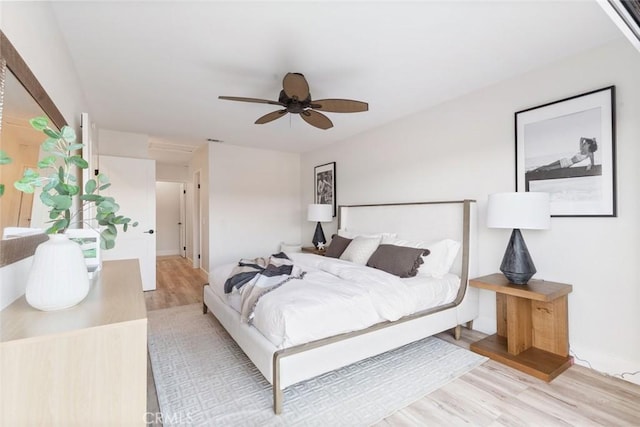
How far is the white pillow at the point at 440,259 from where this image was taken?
2.88 m

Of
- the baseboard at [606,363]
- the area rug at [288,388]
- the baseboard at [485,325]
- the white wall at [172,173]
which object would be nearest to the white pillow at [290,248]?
the area rug at [288,388]

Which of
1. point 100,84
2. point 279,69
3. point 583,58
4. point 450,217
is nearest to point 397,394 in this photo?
point 450,217

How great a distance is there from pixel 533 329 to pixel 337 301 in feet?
6.07

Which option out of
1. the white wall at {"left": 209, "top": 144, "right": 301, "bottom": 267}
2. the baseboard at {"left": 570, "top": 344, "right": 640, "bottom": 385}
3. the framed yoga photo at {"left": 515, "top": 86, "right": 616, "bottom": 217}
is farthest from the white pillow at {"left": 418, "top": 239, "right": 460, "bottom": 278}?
the white wall at {"left": 209, "top": 144, "right": 301, "bottom": 267}

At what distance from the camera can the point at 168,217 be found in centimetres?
825

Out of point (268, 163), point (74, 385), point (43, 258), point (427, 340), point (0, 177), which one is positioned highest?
point (268, 163)

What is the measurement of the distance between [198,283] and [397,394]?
4.12 meters

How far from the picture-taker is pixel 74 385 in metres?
0.83

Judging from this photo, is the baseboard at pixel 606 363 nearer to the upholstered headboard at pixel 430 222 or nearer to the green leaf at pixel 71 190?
the upholstered headboard at pixel 430 222

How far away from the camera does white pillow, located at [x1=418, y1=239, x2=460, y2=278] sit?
2.88 metres

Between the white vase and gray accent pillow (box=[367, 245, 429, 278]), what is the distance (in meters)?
2.45

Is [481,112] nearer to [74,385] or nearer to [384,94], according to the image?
[384,94]

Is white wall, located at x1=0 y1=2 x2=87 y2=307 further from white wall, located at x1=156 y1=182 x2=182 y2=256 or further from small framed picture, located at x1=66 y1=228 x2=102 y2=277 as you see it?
white wall, located at x1=156 y1=182 x2=182 y2=256

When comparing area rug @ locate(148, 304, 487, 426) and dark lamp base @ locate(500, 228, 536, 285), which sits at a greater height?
dark lamp base @ locate(500, 228, 536, 285)
